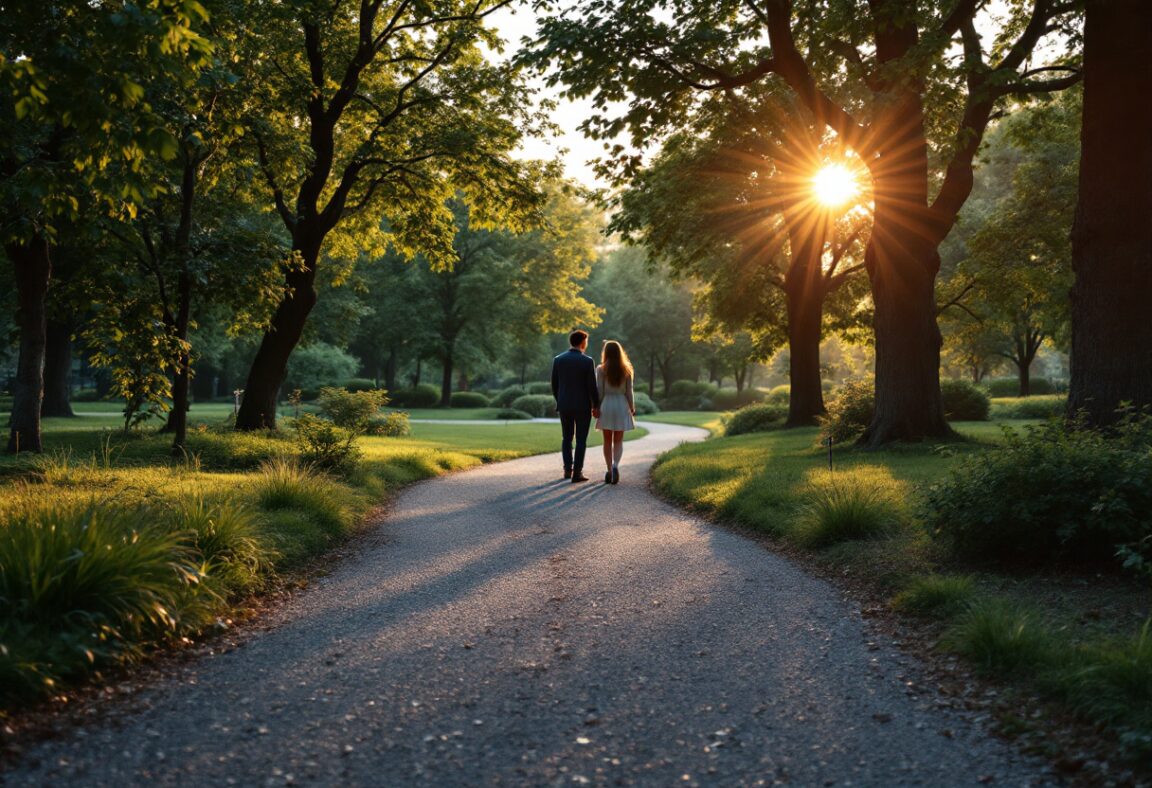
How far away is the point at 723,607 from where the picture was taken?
17.3 feet

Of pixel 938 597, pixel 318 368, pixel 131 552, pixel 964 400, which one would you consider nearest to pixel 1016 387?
pixel 964 400

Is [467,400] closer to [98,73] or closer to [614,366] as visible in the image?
[614,366]

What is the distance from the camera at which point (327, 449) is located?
441 inches

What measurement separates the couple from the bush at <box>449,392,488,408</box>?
36.8 metres

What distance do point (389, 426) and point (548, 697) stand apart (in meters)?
19.0

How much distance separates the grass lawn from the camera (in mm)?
3336

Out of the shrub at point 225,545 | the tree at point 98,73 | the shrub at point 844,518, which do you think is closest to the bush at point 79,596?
the shrub at point 225,545

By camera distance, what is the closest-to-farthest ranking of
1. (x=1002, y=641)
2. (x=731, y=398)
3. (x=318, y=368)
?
(x=1002, y=641)
(x=318, y=368)
(x=731, y=398)

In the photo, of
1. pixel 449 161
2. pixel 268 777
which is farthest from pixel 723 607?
pixel 449 161

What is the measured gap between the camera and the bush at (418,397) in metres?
48.1

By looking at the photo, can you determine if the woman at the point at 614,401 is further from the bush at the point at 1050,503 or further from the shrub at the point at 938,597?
the shrub at the point at 938,597

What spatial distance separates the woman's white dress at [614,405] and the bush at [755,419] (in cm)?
1223

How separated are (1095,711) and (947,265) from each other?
125 feet

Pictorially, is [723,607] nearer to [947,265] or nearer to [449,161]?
[449,161]
